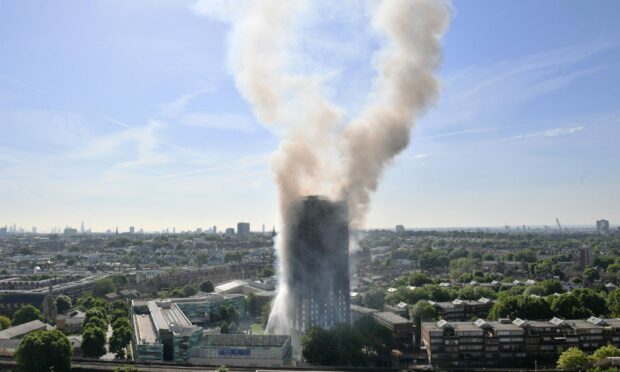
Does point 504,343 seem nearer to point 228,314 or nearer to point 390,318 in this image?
point 390,318

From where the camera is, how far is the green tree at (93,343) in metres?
51.4

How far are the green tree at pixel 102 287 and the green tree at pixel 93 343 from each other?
4583cm

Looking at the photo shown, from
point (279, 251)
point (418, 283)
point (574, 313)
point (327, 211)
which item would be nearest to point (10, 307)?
point (279, 251)

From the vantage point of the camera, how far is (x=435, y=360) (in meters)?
48.6

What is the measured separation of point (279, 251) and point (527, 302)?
27799 millimetres

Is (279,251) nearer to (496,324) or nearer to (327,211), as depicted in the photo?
(327,211)

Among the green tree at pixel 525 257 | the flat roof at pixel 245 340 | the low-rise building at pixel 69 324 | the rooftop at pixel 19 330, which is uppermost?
the green tree at pixel 525 257

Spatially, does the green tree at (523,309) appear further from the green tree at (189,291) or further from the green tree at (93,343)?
the green tree at (189,291)

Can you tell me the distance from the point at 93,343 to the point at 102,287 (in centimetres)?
4756

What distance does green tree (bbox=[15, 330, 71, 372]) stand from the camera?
41.4m

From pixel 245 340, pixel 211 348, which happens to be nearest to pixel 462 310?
pixel 245 340

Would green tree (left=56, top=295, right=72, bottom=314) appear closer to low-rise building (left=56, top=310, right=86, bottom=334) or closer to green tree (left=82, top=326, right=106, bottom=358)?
low-rise building (left=56, top=310, right=86, bottom=334)

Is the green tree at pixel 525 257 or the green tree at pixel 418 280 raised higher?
the green tree at pixel 525 257

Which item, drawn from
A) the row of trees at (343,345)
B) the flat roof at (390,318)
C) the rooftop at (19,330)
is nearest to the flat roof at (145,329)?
the rooftop at (19,330)
